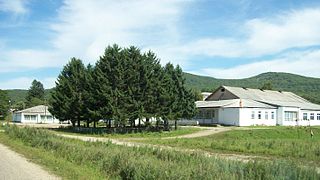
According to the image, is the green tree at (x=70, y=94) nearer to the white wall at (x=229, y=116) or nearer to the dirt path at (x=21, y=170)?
the white wall at (x=229, y=116)

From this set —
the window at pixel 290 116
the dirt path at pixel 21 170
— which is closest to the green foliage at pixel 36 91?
the window at pixel 290 116

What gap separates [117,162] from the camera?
53.6ft

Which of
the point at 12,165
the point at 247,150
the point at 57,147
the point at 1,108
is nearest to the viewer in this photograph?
the point at 12,165

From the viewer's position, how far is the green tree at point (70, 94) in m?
58.0

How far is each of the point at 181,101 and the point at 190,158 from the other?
37.4 metres

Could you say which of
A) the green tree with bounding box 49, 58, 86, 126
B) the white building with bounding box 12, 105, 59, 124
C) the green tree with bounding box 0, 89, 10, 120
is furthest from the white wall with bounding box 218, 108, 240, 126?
the green tree with bounding box 0, 89, 10, 120

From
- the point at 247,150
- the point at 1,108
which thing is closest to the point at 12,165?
the point at 247,150

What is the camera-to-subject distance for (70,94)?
2335 inches

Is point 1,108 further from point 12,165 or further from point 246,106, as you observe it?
point 12,165

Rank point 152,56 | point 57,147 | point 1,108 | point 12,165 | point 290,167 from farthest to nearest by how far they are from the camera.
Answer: point 1,108, point 152,56, point 57,147, point 12,165, point 290,167

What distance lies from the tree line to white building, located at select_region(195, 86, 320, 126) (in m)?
9.94

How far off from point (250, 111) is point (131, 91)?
73.4ft

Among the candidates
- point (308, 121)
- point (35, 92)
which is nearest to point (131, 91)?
point (308, 121)

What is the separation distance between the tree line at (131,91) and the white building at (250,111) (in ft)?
32.6
